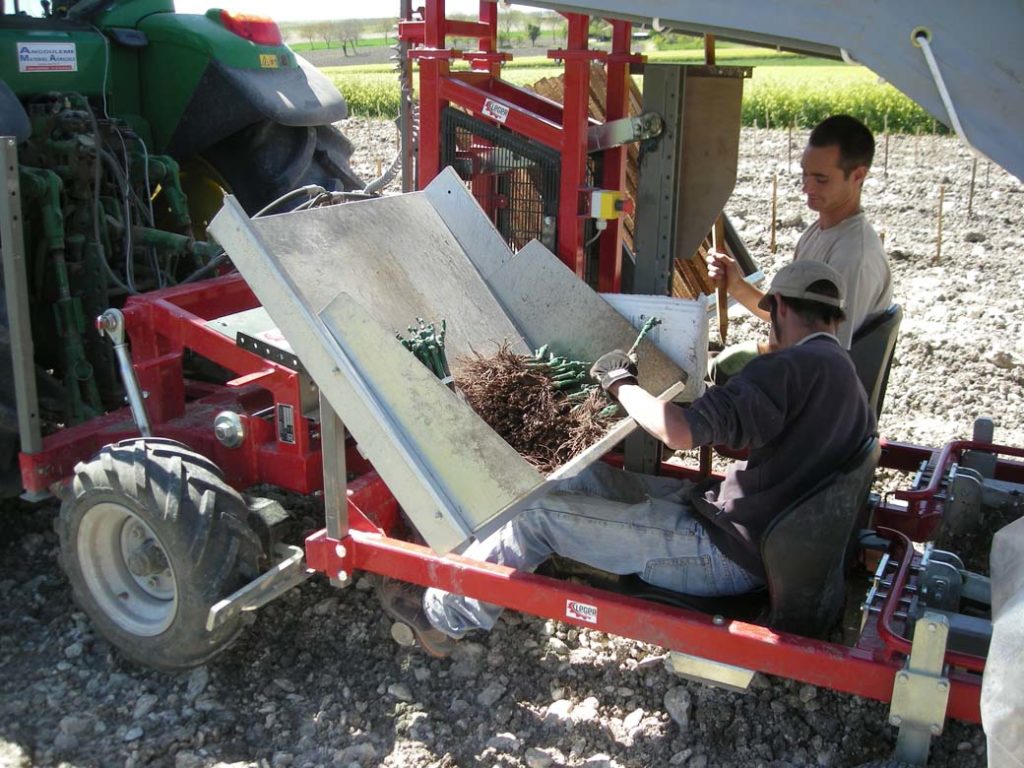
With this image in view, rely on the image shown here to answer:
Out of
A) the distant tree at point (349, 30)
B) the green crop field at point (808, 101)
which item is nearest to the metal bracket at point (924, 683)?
the green crop field at point (808, 101)

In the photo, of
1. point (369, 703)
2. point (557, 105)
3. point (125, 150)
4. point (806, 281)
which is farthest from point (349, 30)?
point (806, 281)

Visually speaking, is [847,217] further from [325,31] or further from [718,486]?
[325,31]

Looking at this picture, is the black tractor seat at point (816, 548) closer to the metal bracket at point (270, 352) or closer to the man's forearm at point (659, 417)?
the man's forearm at point (659, 417)

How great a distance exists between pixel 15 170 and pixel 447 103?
4.63ft

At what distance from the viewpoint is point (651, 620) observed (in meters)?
2.54

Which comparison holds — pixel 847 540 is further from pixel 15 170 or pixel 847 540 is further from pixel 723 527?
pixel 15 170

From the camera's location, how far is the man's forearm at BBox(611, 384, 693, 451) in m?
2.45

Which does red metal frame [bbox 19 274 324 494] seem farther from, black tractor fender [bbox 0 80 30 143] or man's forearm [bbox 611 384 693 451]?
man's forearm [bbox 611 384 693 451]

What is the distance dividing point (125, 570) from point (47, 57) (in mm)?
1999

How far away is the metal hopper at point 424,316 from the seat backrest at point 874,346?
0.54 metres

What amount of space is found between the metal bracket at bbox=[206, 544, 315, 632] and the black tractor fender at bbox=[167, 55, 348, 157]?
2049 millimetres

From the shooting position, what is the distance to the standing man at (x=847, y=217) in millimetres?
3262

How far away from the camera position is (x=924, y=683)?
2295 mm

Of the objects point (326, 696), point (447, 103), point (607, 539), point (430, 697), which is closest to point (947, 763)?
point (607, 539)
